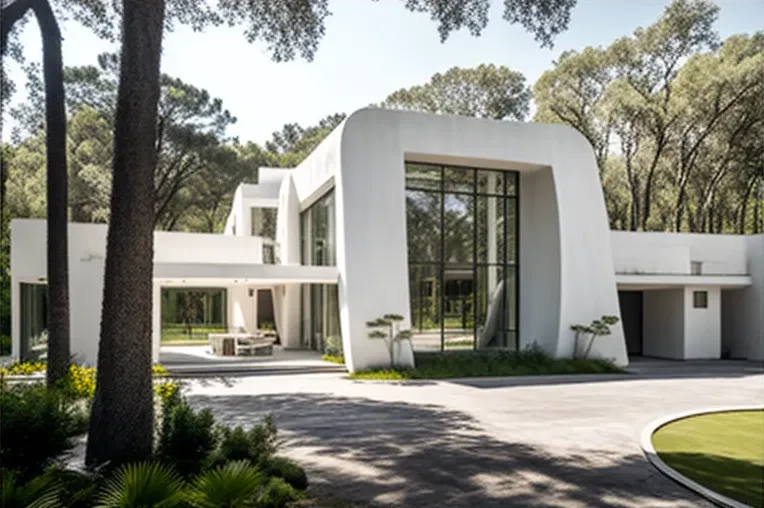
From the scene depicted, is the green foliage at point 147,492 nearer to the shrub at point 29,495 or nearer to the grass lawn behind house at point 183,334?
the shrub at point 29,495

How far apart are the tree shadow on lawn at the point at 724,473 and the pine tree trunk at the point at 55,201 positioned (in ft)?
31.9

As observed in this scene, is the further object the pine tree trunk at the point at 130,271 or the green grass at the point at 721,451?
the green grass at the point at 721,451

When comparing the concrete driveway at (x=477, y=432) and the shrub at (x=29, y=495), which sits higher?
the shrub at (x=29, y=495)

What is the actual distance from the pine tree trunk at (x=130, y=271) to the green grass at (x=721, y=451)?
6.25 m

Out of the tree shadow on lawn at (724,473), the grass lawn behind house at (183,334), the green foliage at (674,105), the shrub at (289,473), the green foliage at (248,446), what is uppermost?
the green foliage at (674,105)

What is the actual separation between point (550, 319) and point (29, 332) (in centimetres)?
1448

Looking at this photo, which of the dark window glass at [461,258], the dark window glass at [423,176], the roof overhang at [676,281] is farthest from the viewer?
the roof overhang at [676,281]

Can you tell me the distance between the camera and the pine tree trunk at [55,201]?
1077cm

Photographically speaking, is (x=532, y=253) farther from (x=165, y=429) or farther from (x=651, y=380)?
(x=165, y=429)

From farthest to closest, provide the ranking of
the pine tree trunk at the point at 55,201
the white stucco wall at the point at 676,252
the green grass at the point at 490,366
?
the white stucco wall at the point at 676,252 → the green grass at the point at 490,366 → the pine tree trunk at the point at 55,201

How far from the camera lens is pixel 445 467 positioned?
7.24 m


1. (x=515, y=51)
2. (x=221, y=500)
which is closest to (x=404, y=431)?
(x=221, y=500)

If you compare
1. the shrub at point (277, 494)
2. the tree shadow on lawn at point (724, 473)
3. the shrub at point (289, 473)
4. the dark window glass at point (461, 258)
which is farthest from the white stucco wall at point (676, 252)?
the shrub at point (277, 494)

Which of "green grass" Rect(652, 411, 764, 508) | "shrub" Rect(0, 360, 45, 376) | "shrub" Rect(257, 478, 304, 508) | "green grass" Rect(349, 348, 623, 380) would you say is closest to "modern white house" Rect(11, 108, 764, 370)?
"green grass" Rect(349, 348, 623, 380)
